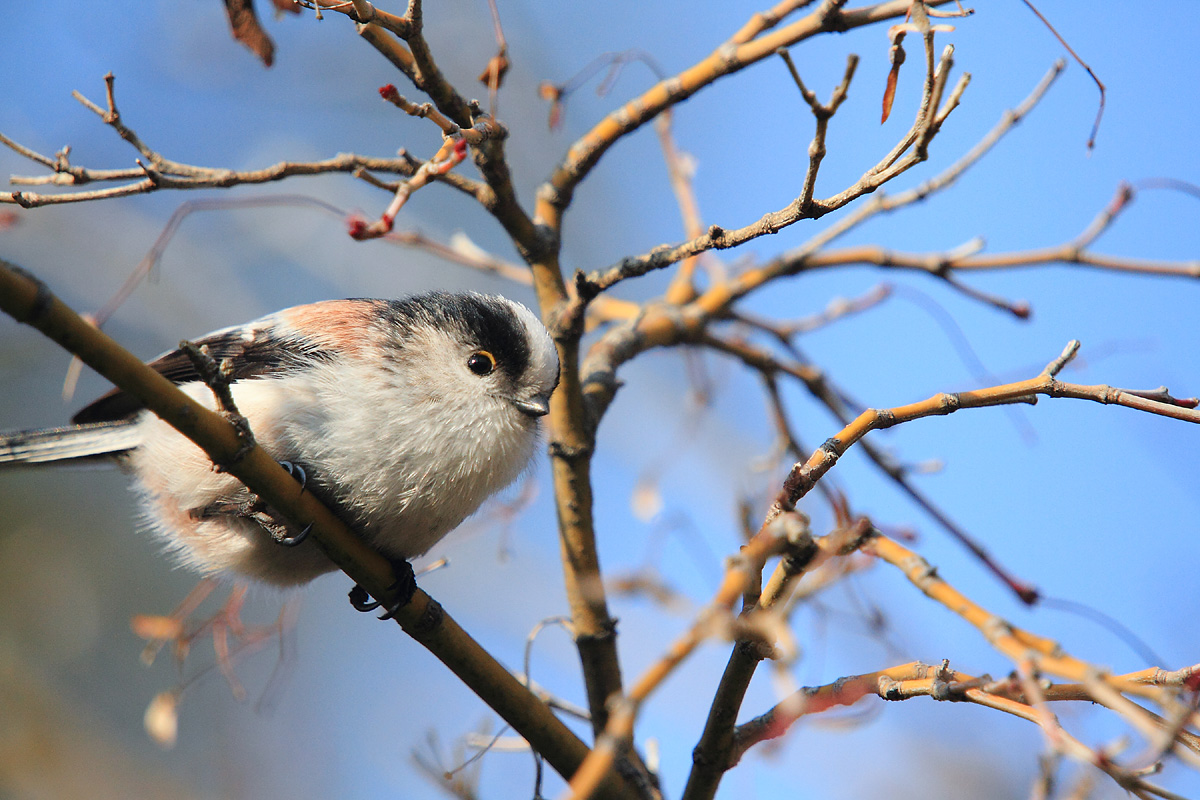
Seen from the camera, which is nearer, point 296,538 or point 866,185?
point 866,185

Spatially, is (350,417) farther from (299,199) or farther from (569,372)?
(299,199)

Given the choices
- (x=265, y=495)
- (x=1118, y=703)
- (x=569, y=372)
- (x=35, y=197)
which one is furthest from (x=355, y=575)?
(x=1118, y=703)

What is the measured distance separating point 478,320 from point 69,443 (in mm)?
1151

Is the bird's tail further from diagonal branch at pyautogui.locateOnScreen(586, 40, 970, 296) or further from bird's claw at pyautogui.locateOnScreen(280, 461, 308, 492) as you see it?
diagonal branch at pyautogui.locateOnScreen(586, 40, 970, 296)

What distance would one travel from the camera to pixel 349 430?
204 cm

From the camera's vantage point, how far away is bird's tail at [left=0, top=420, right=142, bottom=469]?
7.23 ft

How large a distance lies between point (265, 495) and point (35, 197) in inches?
30.2

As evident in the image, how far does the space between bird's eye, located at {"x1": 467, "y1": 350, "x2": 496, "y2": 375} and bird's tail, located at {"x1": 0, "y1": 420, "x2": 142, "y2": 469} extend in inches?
37.6

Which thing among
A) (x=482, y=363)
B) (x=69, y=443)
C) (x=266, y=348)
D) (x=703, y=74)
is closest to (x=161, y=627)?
(x=69, y=443)

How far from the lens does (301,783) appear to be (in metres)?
5.30

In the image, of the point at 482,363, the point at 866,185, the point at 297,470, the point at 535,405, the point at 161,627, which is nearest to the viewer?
the point at 866,185

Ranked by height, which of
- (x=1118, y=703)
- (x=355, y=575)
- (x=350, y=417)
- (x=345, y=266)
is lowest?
(x=1118, y=703)

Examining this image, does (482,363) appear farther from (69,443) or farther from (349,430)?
(69,443)

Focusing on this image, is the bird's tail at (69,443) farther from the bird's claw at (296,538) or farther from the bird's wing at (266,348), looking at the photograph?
the bird's claw at (296,538)
